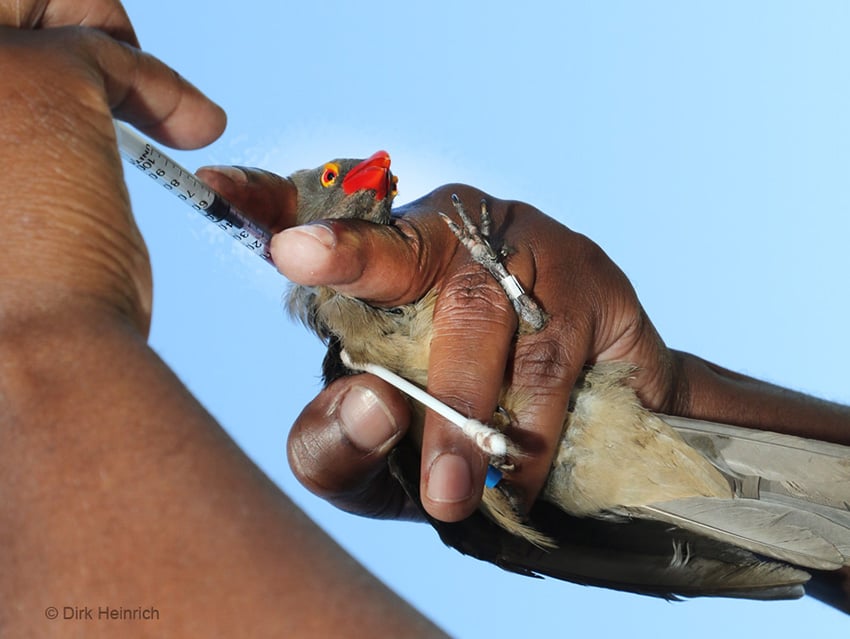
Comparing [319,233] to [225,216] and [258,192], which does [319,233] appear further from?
[258,192]

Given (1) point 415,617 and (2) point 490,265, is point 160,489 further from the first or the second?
(2) point 490,265

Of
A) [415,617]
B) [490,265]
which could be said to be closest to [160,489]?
[415,617]

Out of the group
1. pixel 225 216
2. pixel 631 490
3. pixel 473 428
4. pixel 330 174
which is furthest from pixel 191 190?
pixel 631 490

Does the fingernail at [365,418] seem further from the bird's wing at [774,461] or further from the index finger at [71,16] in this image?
the index finger at [71,16]

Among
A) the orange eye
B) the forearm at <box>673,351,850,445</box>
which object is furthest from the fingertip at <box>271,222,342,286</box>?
the forearm at <box>673,351,850,445</box>

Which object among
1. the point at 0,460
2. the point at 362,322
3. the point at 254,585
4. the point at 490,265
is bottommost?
the point at 362,322

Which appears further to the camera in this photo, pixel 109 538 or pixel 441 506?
pixel 441 506

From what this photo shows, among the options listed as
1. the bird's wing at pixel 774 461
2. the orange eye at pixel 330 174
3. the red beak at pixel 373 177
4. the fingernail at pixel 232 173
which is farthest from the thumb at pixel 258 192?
the bird's wing at pixel 774 461

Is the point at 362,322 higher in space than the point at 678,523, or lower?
lower
